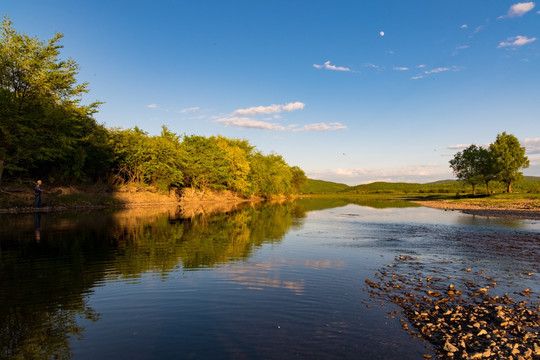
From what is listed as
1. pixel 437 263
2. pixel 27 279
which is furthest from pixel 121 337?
pixel 437 263

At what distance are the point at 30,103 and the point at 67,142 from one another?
24.7 feet

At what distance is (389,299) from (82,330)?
1075 centimetres

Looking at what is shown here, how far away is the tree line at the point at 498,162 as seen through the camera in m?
94.1

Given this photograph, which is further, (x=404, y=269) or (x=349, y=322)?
(x=404, y=269)

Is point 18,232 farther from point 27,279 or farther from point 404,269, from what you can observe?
point 404,269

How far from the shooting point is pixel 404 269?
16562mm

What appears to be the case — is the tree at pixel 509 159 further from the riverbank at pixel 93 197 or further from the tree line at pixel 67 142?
the riverbank at pixel 93 197

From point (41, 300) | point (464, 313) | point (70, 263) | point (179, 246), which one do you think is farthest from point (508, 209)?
point (41, 300)

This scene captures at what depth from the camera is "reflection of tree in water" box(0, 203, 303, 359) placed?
28.7ft

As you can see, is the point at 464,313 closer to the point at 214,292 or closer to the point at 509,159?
the point at 214,292

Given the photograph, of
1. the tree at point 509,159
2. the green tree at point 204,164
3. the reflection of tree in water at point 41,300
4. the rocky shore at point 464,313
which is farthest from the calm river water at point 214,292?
the tree at point 509,159

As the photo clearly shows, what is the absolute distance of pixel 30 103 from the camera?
46969mm

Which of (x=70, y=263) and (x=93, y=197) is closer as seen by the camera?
(x=70, y=263)

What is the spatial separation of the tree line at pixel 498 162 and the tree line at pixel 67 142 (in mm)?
80207
